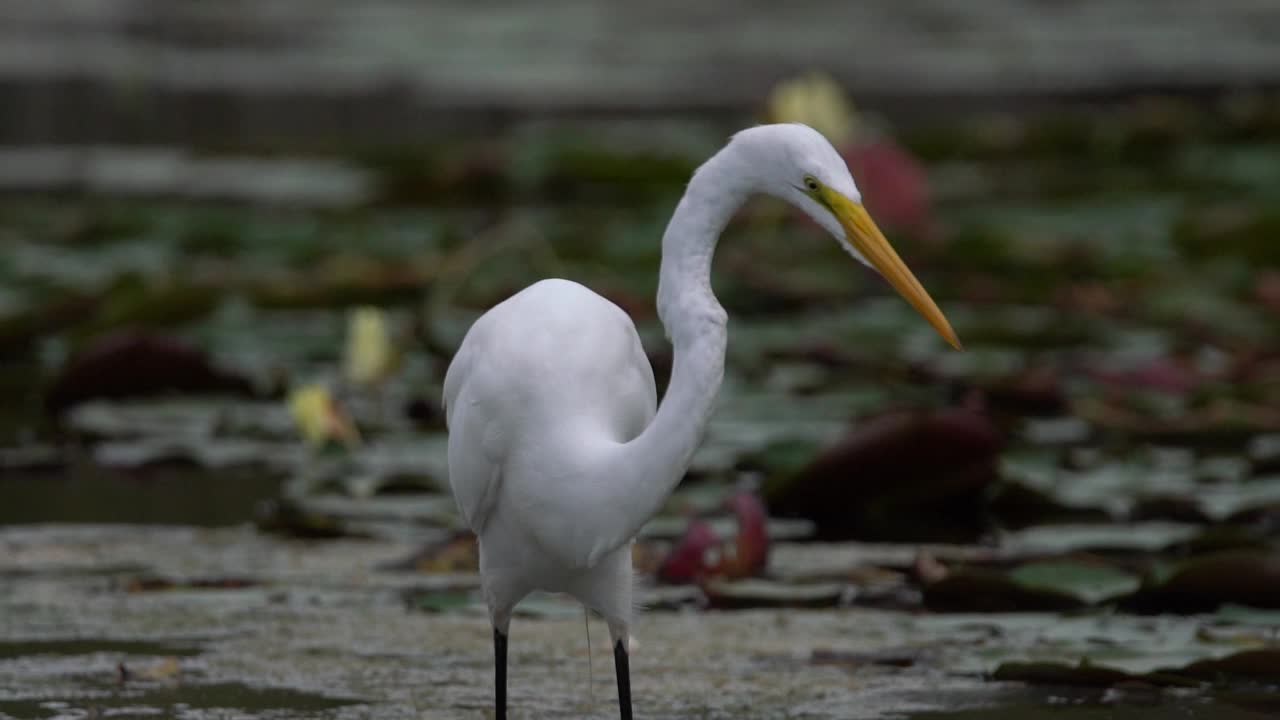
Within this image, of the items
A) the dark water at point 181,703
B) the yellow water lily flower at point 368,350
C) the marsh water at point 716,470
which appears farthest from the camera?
the yellow water lily flower at point 368,350

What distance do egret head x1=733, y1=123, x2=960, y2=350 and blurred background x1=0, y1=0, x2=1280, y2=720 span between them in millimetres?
846

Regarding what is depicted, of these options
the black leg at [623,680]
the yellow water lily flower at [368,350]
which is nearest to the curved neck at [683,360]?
the black leg at [623,680]

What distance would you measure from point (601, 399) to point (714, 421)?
2407 mm

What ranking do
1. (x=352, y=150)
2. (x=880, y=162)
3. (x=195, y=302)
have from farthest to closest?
(x=352, y=150)
(x=880, y=162)
(x=195, y=302)

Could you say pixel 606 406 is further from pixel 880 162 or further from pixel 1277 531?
pixel 880 162

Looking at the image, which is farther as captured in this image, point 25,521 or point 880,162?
point 880,162

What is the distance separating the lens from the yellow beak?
2.81 metres

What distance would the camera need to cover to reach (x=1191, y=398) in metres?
5.56

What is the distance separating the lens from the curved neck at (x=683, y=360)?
2.83 m

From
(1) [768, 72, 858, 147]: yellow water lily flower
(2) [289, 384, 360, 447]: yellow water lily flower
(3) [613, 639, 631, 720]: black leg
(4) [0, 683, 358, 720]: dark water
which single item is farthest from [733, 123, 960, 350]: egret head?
(1) [768, 72, 858, 147]: yellow water lily flower

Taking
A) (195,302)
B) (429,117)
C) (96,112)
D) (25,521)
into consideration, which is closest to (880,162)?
(195,302)

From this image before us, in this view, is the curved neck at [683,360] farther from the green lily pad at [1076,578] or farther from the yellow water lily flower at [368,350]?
the yellow water lily flower at [368,350]

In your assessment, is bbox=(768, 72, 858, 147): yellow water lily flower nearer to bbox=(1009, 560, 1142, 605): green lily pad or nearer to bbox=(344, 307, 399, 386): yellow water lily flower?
bbox=(344, 307, 399, 386): yellow water lily flower

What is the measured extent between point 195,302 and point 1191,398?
2.85 m
